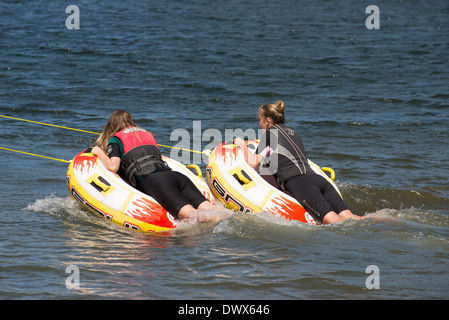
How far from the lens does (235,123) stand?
13.0 meters

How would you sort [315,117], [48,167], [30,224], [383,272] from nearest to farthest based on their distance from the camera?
[383,272]
[30,224]
[48,167]
[315,117]

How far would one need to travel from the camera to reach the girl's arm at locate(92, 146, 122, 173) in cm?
680

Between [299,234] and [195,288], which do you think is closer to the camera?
[195,288]

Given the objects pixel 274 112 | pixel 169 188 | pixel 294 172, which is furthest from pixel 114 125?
pixel 294 172

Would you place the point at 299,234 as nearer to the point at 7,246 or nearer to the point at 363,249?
the point at 363,249

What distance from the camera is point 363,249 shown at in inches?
237

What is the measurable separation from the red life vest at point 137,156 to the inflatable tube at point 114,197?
15 cm

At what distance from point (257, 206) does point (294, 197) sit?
423 mm

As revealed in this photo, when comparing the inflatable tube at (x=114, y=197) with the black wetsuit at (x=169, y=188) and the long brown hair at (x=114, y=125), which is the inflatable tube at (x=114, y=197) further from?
the long brown hair at (x=114, y=125)

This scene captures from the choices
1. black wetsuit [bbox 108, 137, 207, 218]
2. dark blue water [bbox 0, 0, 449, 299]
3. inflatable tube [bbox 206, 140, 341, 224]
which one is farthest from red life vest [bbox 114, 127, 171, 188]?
inflatable tube [bbox 206, 140, 341, 224]

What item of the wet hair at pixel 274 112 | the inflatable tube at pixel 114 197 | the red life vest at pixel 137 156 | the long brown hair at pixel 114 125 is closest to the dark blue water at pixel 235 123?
the inflatable tube at pixel 114 197

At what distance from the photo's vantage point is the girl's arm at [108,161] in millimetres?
6797

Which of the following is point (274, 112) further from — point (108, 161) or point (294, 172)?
point (108, 161)

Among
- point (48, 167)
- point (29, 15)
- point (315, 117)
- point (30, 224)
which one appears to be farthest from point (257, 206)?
point (29, 15)
